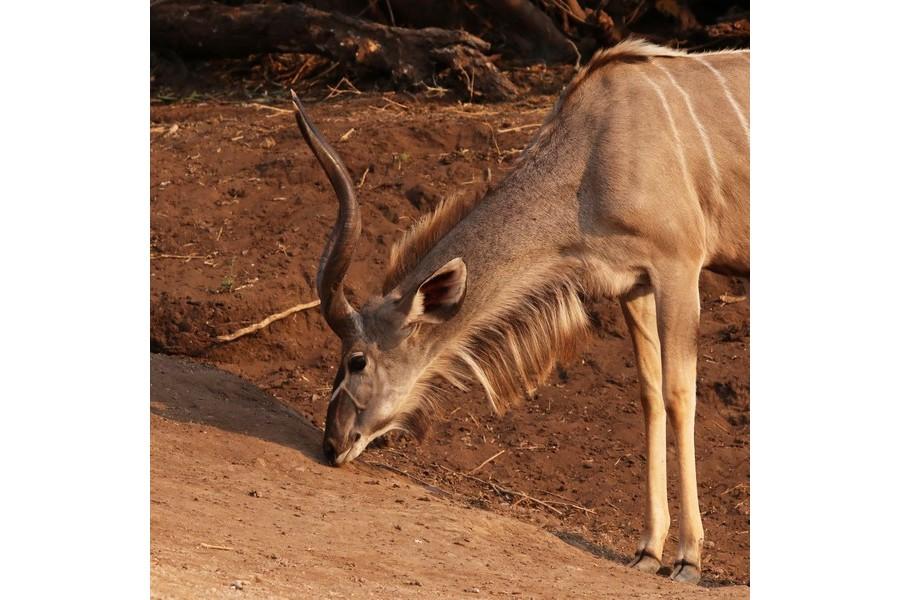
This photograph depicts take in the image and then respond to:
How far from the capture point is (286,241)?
732 cm

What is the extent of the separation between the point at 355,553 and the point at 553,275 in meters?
1.44

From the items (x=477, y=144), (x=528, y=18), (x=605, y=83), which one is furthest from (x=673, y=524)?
(x=528, y=18)

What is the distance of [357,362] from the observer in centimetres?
515

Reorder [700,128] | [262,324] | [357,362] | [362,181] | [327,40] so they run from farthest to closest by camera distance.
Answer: [327,40] < [362,181] < [262,324] < [700,128] < [357,362]

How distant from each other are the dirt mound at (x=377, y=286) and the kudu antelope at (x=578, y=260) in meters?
0.43

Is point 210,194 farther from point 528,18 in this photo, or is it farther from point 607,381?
point 528,18

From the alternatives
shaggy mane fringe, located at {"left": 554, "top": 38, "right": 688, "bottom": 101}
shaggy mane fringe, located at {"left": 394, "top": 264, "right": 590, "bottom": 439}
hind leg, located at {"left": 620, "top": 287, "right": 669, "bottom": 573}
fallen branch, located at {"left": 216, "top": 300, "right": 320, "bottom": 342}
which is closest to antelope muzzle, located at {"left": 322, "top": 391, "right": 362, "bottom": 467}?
shaggy mane fringe, located at {"left": 394, "top": 264, "right": 590, "bottom": 439}

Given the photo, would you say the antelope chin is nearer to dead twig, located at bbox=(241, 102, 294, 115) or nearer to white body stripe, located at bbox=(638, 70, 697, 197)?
white body stripe, located at bbox=(638, 70, 697, 197)

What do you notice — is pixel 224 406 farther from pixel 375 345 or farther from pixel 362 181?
pixel 362 181

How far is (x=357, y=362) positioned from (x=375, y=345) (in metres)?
0.09

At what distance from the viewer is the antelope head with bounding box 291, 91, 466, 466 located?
5062mm

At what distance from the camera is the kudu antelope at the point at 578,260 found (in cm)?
499

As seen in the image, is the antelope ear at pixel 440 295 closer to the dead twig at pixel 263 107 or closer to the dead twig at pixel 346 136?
the dead twig at pixel 346 136

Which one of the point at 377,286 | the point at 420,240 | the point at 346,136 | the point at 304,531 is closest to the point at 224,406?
the point at 420,240
